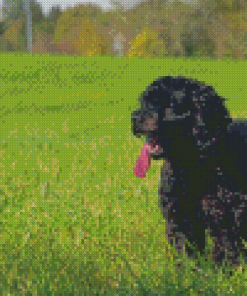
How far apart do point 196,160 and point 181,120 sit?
1.05 ft

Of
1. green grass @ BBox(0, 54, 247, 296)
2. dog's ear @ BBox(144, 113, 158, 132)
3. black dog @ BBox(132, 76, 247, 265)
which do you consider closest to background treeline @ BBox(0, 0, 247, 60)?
green grass @ BBox(0, 54, 247, 296)

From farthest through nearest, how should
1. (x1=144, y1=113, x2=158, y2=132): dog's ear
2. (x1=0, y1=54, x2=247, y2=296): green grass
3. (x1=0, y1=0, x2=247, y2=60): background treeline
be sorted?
(x1=0, y1=0, x2=247, y2=60): background treeline < (x1=0, y1=54, x2=247, y2=296): green grass < (x1=144, y1=113, x2=158, y2=132): dog's ear

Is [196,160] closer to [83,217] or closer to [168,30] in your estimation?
[83,217]

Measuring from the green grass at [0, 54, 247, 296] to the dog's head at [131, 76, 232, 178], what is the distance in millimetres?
752

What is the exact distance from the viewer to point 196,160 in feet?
8.82

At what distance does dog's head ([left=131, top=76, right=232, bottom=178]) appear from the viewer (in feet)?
8.38

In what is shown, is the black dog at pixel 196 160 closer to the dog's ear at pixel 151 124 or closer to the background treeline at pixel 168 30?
the dog's ear at pixel 151 124

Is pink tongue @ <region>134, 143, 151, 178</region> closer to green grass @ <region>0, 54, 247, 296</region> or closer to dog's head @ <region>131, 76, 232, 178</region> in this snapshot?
dog's head @ <region>131, 76, 232, 178</region>

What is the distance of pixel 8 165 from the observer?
6.46 meters

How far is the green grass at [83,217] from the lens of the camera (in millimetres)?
2633

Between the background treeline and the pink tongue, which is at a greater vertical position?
the background treeline

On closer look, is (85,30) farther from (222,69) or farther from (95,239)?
(95,239)

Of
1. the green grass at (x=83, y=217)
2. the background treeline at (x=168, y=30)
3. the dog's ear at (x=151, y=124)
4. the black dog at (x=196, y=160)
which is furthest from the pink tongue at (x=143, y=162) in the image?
the background treeline at (x=168, y=30)

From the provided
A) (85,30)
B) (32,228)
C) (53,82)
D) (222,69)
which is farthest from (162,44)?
(32,228)
